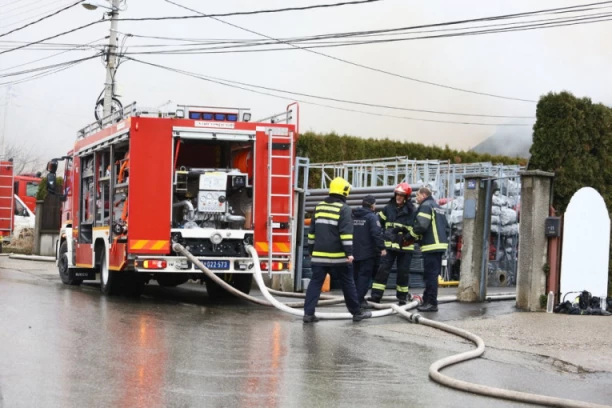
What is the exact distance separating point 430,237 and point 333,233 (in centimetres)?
174

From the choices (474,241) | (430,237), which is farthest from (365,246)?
(474,241)

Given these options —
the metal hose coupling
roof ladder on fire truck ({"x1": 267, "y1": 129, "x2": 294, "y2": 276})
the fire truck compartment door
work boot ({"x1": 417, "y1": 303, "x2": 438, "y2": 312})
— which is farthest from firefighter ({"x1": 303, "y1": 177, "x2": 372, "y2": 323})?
the fire truck compartment door

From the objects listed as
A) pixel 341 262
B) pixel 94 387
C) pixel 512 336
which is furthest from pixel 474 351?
pixel 94 387

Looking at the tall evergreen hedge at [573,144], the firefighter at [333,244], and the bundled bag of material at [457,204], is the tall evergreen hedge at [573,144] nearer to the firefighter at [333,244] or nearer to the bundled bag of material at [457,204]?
the bundled bag of material at [457,204]

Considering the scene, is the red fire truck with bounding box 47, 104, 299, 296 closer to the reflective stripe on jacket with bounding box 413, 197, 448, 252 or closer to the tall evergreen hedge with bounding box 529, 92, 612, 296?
the reflective stripe on jacket with bounding box 413, 197, 448, 252

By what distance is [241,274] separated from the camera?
13.3 m

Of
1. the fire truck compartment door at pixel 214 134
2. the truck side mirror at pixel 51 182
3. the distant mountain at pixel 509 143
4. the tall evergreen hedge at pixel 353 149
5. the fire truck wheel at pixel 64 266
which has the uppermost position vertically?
the distant mountain at pixel 509 143

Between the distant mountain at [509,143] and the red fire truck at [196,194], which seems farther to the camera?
the distant mountain at [509,143]

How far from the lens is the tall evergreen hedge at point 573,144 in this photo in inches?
523

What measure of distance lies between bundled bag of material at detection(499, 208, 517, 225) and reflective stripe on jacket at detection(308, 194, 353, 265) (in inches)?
279

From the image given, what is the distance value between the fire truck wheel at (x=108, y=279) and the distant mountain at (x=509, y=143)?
2580cm

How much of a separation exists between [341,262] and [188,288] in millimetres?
6656

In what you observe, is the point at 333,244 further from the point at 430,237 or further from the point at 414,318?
the point at 430,237

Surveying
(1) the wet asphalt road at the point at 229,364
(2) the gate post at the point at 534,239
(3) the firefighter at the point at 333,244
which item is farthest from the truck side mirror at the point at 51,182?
(2) the gate post at the point at 534,239
